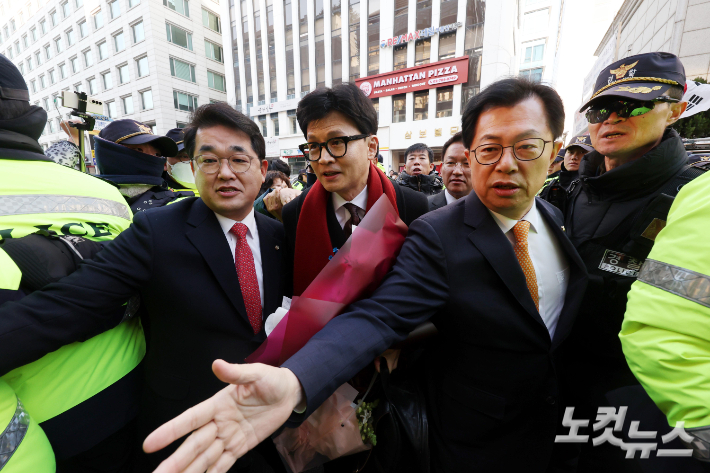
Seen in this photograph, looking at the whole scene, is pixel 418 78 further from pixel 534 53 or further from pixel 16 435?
pixel 16 435

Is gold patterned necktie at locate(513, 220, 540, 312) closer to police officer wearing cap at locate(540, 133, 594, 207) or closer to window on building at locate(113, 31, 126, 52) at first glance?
police officer wearing cap at locate(540, 133, 594, 207)

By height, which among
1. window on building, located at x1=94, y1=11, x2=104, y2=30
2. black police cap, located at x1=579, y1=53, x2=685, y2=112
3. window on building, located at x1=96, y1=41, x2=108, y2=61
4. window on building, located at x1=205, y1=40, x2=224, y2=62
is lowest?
black police cap, located at x1=579, y1=53, x2=685, y2=112

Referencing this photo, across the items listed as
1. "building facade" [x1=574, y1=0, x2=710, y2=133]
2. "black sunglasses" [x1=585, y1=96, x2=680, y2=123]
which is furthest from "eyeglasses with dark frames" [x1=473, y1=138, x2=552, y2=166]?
"building facade" [x1=574, y1=0, x2=710, y2=133]

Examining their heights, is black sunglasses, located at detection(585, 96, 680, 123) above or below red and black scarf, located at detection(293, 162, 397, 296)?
above

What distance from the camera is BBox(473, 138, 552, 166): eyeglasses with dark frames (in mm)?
1306

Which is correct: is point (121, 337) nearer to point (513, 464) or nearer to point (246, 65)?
point (513, 464)

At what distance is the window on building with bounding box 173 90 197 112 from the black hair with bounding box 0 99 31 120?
2602cm

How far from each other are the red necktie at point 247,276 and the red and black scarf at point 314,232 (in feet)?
0.89

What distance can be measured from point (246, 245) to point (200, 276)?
0.32 m

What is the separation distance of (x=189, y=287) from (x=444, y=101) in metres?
21.0

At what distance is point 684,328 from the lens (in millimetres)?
829

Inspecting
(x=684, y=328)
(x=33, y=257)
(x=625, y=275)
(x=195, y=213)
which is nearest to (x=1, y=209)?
(x=33, y=257)

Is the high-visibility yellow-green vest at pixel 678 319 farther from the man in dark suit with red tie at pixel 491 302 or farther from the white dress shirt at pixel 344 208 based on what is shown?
the white dress shirt at pixel 344 208

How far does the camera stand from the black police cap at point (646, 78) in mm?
1746
